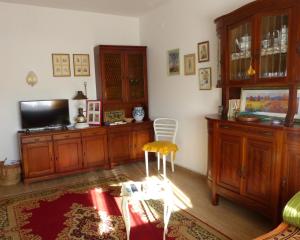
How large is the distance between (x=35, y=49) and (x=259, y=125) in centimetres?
353

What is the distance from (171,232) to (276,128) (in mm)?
1333

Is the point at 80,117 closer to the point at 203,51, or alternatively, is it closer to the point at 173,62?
the point at 173,62

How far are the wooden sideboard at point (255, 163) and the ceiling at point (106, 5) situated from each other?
2358mm

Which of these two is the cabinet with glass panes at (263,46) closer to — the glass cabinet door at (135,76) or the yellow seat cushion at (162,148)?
the yellow seat cushion at (162,148)

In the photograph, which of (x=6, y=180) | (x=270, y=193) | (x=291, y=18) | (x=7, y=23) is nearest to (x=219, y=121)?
(x=270, y=193)

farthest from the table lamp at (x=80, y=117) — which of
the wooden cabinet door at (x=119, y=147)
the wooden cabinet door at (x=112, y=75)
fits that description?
the wooden cabinet door at (x=119, y=147)

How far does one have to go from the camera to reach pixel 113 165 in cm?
443

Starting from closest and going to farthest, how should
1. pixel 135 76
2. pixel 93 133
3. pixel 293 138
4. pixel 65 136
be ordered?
1. pixel 293 138
2. pixel 65 136
3. pixel 93 133
4. pixel 135 76

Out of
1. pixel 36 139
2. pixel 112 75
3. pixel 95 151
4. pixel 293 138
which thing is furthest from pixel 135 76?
pixel 293 138

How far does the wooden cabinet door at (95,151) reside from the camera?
4.17 meters

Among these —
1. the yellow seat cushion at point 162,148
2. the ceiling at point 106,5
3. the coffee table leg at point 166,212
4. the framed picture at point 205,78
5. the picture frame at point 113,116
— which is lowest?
the coffee table leg at point 166,212

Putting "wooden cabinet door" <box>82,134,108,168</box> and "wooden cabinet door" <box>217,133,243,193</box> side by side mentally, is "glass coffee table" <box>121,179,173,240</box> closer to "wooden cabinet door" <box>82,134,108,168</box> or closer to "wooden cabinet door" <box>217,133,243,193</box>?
"wooden cabinet door" <box>217,133,243,193</box>

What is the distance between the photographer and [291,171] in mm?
2139

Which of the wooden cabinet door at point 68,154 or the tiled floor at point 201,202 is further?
the wooden cabinet door at point 68,154
